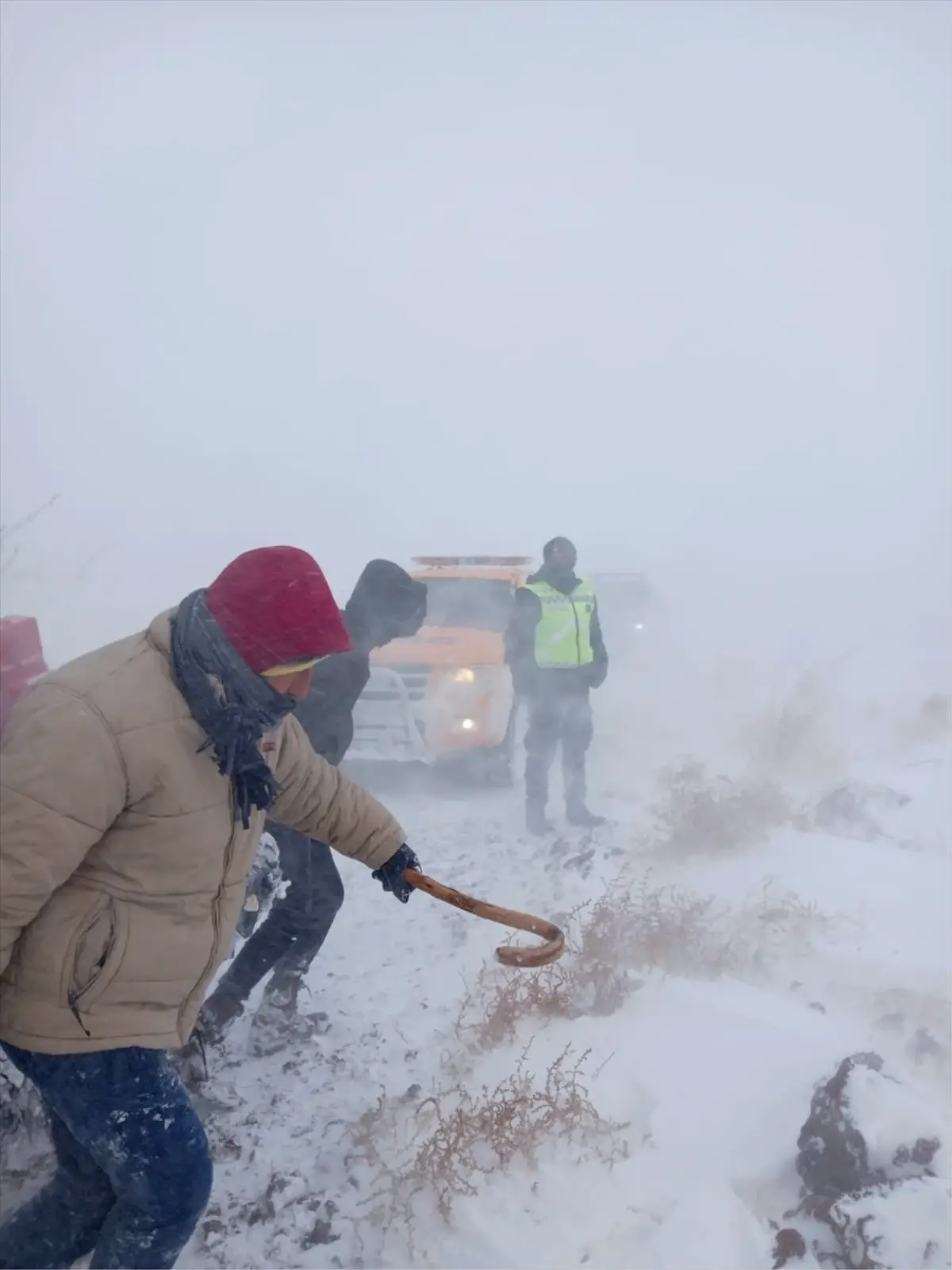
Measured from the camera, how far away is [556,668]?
7.12 metres

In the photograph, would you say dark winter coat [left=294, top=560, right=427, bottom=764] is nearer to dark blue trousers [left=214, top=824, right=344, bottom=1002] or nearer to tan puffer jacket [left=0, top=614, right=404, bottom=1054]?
dark blue trousers [left=214, top=824, right=344, bottom=1002]

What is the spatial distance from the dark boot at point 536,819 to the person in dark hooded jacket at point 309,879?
329cm

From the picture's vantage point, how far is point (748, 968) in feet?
15.3

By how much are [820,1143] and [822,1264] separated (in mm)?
349

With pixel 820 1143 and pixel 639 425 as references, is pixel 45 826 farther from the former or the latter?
pixel 639 425

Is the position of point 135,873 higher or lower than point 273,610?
lower

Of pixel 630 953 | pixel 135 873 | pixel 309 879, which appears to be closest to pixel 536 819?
pixel 630 953

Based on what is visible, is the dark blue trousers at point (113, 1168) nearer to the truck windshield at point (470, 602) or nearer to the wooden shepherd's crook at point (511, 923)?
the wooden shepherd's crook at point (511, 923)

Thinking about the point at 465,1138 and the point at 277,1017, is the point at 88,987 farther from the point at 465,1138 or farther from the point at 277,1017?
the point at 277,1017

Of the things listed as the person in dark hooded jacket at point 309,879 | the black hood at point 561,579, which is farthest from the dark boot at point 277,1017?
the black hood at point 561,579

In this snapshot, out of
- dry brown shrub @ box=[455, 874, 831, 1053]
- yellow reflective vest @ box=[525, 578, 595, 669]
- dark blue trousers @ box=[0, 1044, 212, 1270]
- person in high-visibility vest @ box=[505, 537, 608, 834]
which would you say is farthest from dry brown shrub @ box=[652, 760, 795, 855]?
dark blue trousers @ box=[0, 1044, 212, 1270]

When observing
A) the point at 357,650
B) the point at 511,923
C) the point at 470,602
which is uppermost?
the point at 357,650

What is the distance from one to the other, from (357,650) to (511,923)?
1619 millimetres

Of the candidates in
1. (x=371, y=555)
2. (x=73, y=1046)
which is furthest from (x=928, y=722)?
(x=371, y=555)
